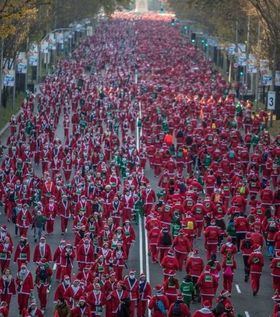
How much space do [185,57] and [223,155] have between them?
66.7 metres

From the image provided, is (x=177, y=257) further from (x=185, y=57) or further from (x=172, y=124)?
(x=185, y=57)

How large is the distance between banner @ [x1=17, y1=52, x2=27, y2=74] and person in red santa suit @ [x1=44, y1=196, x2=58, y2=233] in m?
34.5

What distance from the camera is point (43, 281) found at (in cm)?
2422

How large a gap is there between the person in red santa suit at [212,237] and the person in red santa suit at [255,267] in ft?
7.60

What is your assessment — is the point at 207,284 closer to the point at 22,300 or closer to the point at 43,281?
the point at 43,281

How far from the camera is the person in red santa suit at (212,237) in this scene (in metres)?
28.3

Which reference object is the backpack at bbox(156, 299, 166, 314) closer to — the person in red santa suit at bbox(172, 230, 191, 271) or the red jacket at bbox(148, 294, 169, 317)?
the red jacket at bbox(148, 294, 169, 317)

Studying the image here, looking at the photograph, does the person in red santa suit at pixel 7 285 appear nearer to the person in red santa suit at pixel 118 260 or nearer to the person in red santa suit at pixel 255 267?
the person in red santa suit at pixel 118 260

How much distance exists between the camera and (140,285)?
23.4 metres

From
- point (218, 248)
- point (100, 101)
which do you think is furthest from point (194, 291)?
point (100, 101)

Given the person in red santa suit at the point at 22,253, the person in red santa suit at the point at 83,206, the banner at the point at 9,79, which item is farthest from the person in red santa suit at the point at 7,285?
the banner at the point at 9,79

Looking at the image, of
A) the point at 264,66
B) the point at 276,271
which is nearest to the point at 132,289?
the point at 276,271

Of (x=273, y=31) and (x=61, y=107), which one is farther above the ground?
(x=273, y=31)

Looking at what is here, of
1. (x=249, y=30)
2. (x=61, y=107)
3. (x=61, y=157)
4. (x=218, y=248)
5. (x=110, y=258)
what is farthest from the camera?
(x=249, y=30)
